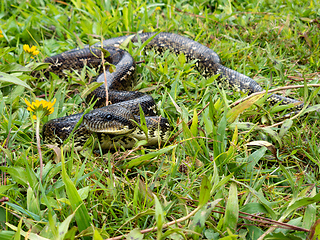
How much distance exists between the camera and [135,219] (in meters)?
2.23

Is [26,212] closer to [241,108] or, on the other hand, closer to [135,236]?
[135,236]

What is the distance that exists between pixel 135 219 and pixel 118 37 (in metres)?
4.52

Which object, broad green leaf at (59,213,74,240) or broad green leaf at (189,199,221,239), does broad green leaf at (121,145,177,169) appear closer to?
broad green leaf at (189,199,221,239)

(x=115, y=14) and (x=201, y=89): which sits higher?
(x=115, y=14)

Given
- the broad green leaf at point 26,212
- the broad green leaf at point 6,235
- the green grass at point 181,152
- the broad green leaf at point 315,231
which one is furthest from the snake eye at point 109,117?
the broad green leaf at point 315,231

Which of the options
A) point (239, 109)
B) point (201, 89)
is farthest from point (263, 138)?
point (201, 89)

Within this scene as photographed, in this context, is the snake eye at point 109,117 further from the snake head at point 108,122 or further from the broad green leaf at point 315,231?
the broad green leaf at point 315,231

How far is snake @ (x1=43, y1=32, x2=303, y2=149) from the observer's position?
3215 mm

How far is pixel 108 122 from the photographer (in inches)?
125

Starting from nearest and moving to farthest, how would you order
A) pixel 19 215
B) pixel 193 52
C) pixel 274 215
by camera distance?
pixel 274 215, pixel 19 215, pixel 193 52

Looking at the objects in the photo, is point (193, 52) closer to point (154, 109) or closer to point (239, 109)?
point (154, 109)

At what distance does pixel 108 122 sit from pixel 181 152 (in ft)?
2.90

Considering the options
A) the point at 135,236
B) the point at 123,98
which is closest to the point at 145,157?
the point at 135,236

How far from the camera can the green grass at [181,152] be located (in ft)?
7.00
